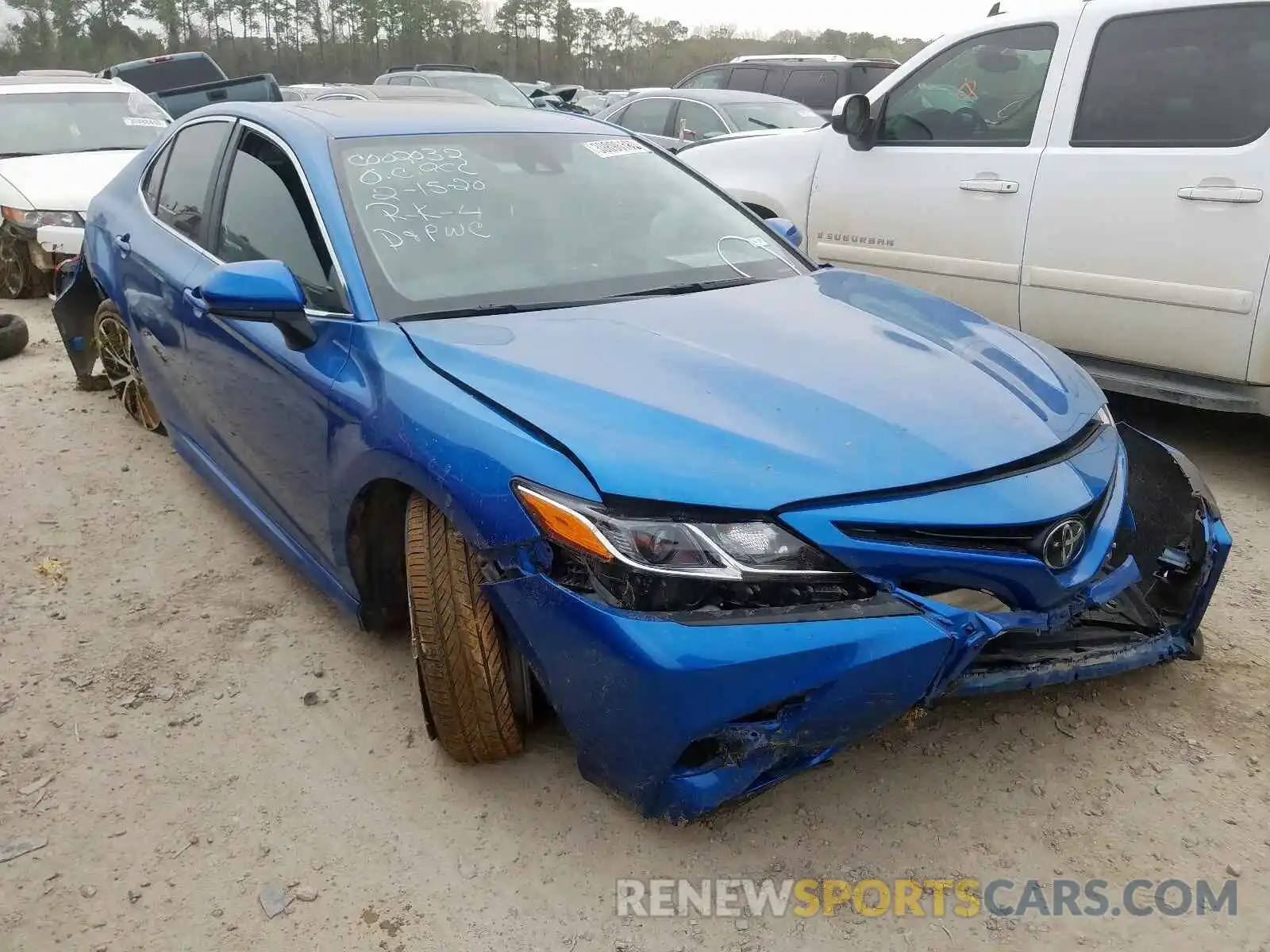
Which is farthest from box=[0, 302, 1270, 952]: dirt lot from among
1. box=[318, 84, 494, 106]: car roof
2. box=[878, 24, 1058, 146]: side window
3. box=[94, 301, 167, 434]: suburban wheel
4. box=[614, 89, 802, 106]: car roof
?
box=[318, 84, 494, 106]: car roof

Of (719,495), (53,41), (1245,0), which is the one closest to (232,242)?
(719,495)

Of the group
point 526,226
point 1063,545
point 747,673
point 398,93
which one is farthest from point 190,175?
point 398,93

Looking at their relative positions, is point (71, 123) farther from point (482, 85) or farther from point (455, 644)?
point (455, 644)

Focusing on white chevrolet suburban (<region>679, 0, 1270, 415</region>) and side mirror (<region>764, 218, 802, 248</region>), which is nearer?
side mirror (<region>764, 218, 802, 248</region>)

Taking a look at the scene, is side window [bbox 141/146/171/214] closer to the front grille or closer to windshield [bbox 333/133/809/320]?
windshield [bbox 333/133/809/320]

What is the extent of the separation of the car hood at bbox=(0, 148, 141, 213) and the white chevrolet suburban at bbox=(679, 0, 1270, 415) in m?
5.31

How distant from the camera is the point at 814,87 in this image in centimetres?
1338

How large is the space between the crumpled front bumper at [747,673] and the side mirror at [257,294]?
100 cm

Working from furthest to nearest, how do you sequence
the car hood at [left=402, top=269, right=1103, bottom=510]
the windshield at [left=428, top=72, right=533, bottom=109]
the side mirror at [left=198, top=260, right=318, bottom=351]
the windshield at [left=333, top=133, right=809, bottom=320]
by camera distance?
1. the windshield at [left=428, top=72, right=533, bottom=109]
2. the windshield at [left=333, top=133, right=809, bottom=320]
3. the side mirror at [left=198, top=260, right=318, bottom=351]
4. the car hood at [left=402, top=269, right=1103, bottom=510]

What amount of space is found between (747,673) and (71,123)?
8.59 metres

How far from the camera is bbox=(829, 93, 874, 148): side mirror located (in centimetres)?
483

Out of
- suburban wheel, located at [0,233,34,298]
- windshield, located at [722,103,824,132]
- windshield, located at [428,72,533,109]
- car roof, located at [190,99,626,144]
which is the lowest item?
suburban wheel, located at [0,233,34,298]

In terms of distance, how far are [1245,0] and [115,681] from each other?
4.55 m

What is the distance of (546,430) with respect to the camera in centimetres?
200
